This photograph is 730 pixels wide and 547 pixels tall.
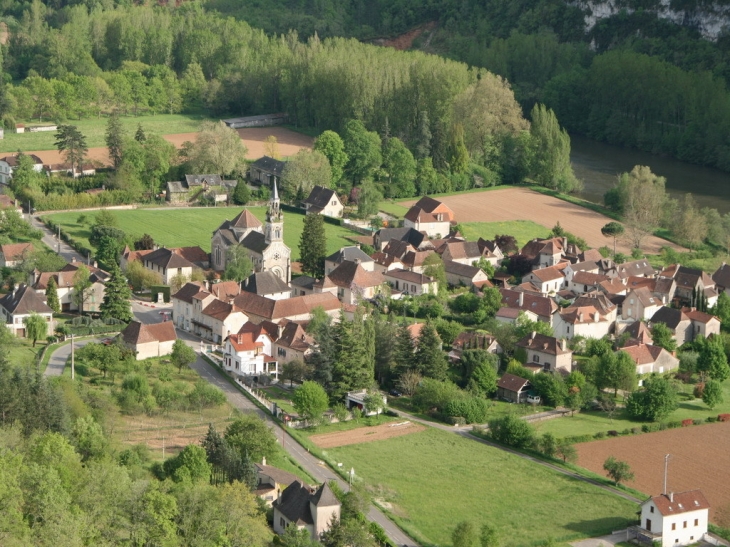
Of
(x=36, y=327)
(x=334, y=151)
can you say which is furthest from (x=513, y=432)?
(x=334, y=151)

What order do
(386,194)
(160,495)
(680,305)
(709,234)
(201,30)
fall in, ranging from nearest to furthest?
(160,495) → (680,305) → (709,234) → (386,194) → (201,30)

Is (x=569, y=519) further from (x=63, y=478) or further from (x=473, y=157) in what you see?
(x=473, y=157)

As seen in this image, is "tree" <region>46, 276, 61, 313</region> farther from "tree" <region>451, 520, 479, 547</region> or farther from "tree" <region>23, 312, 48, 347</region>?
"tree" <region>451, 520, 479, 547</region>

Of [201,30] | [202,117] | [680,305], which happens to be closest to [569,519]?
[680,305]

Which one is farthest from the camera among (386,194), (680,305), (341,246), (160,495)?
(386,194)

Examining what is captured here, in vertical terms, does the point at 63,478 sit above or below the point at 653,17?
below

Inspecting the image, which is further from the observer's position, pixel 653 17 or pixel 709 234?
pixel 653 17
